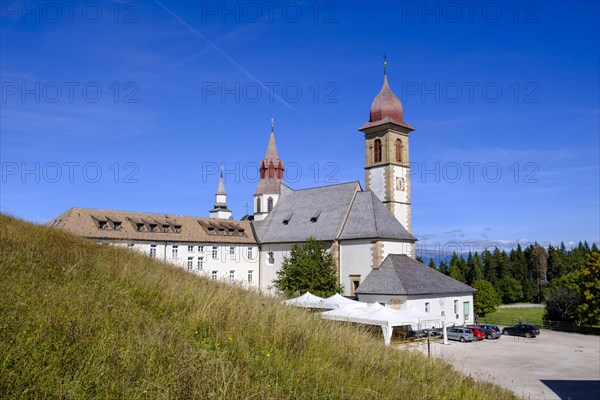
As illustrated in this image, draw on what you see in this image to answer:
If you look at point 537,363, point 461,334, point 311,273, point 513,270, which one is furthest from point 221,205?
point 513,270

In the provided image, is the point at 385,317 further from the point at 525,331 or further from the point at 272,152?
the point at 272,152

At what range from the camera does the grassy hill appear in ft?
16.7

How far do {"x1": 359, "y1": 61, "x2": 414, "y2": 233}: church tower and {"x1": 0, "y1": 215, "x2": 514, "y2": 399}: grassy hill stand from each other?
1366 inches

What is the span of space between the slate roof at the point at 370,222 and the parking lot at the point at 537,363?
10645 millimetres

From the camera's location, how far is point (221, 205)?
67.1 m

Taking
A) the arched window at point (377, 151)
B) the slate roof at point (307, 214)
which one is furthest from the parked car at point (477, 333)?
the arched window at point (377, 151)

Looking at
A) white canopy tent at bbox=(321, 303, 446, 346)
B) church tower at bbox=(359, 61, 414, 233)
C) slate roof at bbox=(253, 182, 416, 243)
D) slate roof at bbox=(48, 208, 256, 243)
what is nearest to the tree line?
church tower at bbox=(359, 61, 414, 233)

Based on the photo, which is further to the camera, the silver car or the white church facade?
the white church facade

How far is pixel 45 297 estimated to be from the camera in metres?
6.94

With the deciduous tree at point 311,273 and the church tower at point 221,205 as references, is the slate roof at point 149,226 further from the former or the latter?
the church tower at point 221,205

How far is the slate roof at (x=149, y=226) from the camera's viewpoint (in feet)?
131

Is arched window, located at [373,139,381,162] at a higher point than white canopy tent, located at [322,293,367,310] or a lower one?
higher

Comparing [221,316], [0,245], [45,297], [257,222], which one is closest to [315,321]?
[221,316]

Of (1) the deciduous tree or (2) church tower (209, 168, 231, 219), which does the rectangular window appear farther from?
(2) church tower (209, 168, 231, 219)
